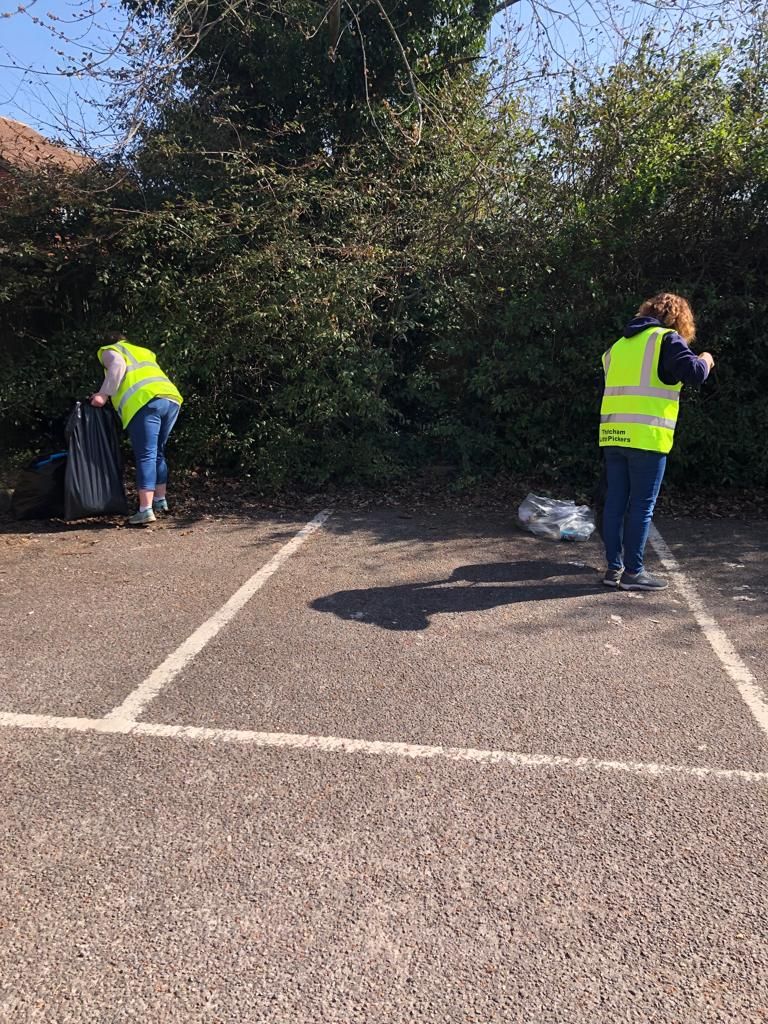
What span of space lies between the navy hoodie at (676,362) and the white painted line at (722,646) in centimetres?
139

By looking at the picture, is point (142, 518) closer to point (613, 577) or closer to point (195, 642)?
point (195, 642)

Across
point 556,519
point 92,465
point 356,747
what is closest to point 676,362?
point 556,519

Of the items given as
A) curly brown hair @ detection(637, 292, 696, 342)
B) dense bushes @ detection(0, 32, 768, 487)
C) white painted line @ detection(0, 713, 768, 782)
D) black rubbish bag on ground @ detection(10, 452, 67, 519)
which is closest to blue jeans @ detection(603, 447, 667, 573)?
curly brown hair @ detection(637, 292, 696, 342)

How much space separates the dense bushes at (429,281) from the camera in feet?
22.7

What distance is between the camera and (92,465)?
252 inches

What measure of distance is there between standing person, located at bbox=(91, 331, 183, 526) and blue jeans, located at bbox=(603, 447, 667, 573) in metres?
3.83

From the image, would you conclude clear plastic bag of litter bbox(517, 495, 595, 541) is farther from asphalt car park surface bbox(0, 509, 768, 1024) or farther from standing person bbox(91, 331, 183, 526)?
standing person bbox(91, 331, 183, 526)

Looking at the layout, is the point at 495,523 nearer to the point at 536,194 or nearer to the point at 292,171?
the point at 536,194

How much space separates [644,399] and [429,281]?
346cm

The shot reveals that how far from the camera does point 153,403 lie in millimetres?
6496

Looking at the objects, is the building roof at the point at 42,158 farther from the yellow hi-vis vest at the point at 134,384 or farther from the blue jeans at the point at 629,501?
the blue jeans at the point at 629,501

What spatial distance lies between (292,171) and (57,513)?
4.11 meters

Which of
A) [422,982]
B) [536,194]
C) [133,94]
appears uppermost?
[133,94]

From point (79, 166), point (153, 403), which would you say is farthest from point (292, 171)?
point (153, 403)
